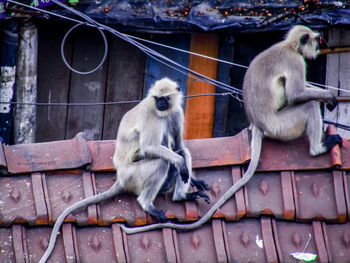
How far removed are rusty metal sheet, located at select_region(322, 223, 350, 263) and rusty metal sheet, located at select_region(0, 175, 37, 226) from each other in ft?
5.67

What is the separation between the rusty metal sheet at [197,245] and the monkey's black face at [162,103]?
1076 mm

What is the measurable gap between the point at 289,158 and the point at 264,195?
0.34 meters

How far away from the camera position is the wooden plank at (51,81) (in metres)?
8.01

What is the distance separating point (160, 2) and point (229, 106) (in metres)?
1.71

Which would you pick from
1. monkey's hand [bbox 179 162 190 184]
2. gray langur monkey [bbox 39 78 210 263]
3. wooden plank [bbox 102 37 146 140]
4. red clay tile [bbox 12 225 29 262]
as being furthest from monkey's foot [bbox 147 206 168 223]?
wooden plank [bbox 102 37 146 140]

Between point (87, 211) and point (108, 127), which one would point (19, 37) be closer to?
point (108, 127)

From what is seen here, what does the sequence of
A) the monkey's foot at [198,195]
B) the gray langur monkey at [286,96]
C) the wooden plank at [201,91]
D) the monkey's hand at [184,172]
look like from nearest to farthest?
the monkey's foot at [198,195] → the monkey's hand at [184,172] → the gray langur monkey at [286,96] → the wooden plank at [201,91]

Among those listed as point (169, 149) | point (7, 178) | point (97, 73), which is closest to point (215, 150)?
point (169, 149)

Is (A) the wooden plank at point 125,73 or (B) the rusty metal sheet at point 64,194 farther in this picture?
(A) the wooden plank at point 125,73

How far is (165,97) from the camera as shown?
489 cm

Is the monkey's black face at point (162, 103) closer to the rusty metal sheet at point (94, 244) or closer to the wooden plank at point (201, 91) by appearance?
the rusty metal sheet at point (94, 244)

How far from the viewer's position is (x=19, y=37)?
288 inches

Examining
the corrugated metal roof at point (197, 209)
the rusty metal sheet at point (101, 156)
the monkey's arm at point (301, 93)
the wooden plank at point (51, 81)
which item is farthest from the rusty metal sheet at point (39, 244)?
the wooden plank at point (51, 81)

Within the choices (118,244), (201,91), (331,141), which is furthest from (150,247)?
(201,91)
